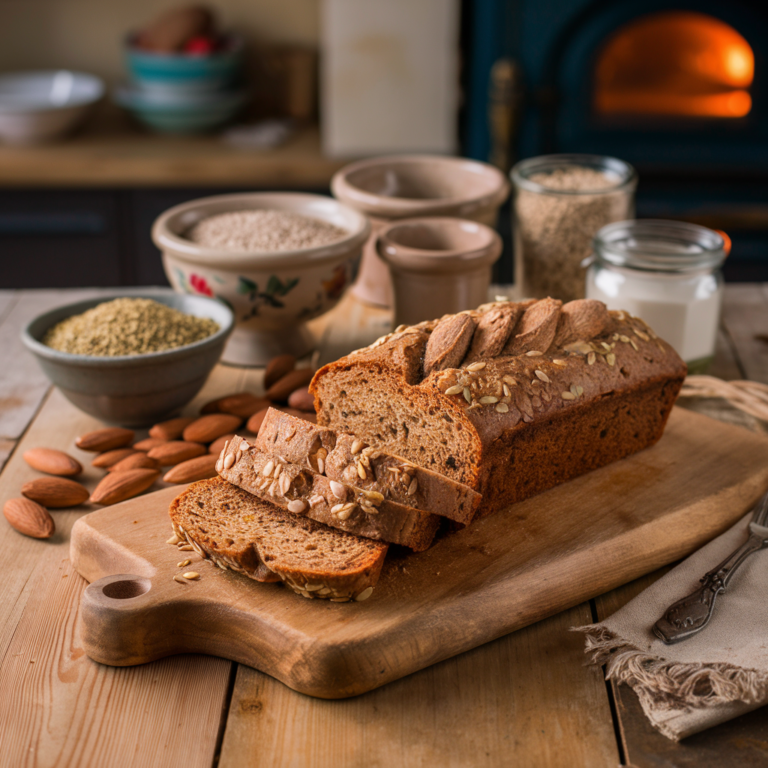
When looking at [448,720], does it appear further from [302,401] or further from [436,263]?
[436,263]

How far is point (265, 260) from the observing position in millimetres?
2039

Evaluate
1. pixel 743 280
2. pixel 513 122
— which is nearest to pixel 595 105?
pixel 513 122

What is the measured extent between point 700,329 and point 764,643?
995 millimetres

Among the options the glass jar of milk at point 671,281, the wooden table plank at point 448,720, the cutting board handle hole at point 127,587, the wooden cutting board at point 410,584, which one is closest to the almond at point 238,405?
the wooden cutting board at point 410,584

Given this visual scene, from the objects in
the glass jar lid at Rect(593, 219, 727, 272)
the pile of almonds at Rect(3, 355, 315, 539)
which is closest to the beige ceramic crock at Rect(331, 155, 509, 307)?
the glass jar lid at Rect(593, 219, 727, 272)

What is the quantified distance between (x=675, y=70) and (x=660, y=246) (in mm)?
2519

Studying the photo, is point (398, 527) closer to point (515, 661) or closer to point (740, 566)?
point (515, 661)

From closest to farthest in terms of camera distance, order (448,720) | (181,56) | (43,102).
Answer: (448,720) < (181,56) < (43,102)

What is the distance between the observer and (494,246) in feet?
7.09

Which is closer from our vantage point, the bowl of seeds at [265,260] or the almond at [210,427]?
the almond at [210,427]

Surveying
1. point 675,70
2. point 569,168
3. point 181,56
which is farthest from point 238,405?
point 675,70

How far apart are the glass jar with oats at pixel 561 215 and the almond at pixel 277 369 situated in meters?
0.77

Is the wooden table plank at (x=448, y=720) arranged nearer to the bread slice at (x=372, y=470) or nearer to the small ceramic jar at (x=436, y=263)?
the bread slice at (x=372, y=470)

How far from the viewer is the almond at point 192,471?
1.71 meters
